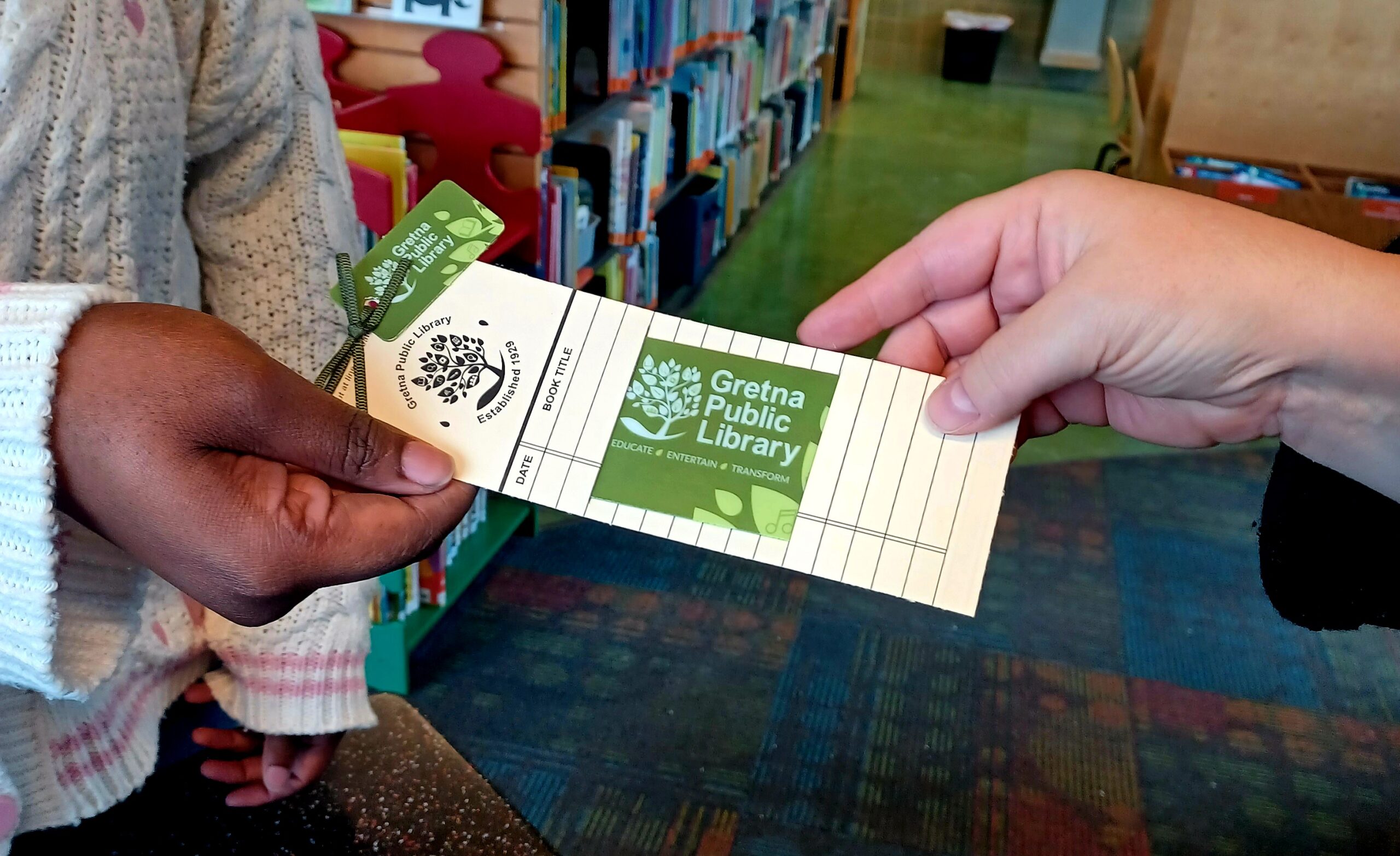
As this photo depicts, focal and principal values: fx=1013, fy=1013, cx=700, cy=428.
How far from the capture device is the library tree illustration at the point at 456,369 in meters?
0.72

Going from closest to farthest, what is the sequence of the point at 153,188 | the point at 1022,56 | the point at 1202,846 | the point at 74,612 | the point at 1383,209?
the point at 74,612 < the point at 153,188 < the point at 1202,846 < the point at 1383,209 < the point at 1022,56

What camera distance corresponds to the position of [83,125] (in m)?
0.68

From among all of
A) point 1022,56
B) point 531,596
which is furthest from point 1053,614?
point 1022,56

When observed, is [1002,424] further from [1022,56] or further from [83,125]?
[1022,56]

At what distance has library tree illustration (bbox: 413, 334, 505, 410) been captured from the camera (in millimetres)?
718

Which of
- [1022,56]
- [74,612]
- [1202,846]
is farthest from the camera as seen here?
[1022,56]

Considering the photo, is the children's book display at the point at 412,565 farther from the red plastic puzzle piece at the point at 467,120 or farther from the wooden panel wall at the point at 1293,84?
the wooden panel wall at the point at 1293,84

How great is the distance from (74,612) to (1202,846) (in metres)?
1.89

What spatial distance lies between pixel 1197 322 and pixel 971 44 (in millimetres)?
7887

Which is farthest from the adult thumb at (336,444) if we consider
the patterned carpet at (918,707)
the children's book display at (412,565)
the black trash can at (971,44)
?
the black trash can at (971,44)

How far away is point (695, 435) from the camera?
0.72 m

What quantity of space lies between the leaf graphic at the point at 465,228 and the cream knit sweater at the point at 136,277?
211 mm

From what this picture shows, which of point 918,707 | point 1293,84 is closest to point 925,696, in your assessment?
point 918,707

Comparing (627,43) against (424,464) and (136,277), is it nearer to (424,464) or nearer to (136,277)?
(136,277)
